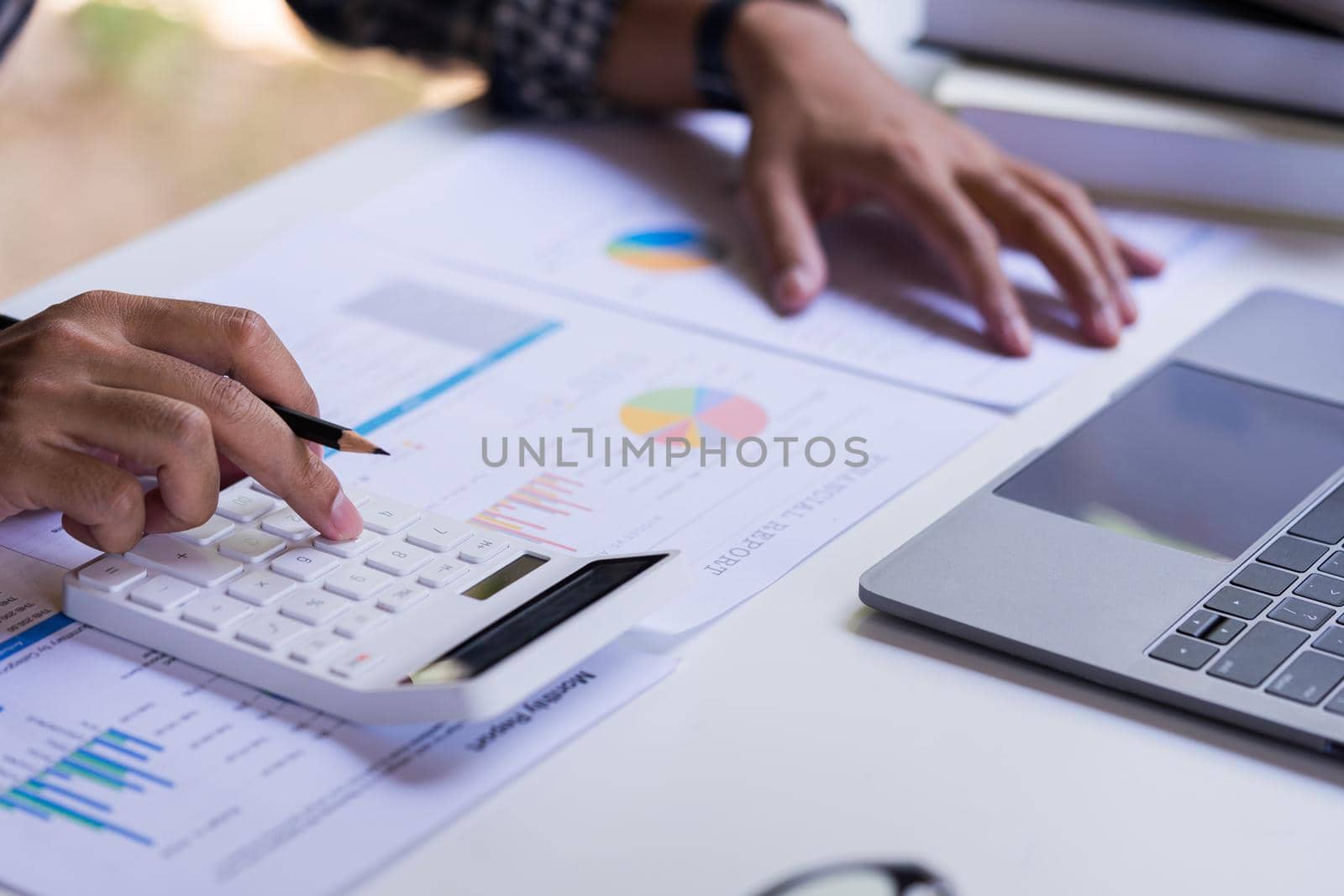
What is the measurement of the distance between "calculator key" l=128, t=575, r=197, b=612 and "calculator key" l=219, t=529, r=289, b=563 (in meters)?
0.02

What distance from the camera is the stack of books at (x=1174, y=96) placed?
0.89 meters

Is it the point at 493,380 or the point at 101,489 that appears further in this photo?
the point at 493,380

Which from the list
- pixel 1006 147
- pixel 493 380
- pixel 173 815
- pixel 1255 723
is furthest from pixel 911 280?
pixel 173 815

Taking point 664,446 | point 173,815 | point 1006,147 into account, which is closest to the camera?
point 173,815

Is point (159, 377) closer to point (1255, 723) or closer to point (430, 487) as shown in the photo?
point (430, 487)

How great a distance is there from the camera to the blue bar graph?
0.44m

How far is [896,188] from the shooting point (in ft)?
2.80

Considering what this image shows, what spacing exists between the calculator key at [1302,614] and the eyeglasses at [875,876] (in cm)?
19

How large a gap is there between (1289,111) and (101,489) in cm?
76

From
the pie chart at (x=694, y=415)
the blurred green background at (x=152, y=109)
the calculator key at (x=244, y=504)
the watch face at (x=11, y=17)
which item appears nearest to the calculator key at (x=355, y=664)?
the calculator key at (x=244, y=504)

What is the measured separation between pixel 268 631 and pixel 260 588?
26mm

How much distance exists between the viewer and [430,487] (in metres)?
0.62

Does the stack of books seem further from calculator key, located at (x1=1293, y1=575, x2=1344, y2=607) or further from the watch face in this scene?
the watch face

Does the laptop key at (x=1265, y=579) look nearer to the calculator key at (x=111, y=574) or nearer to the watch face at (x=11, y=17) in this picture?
the calculator key at (x=111, y=574)
